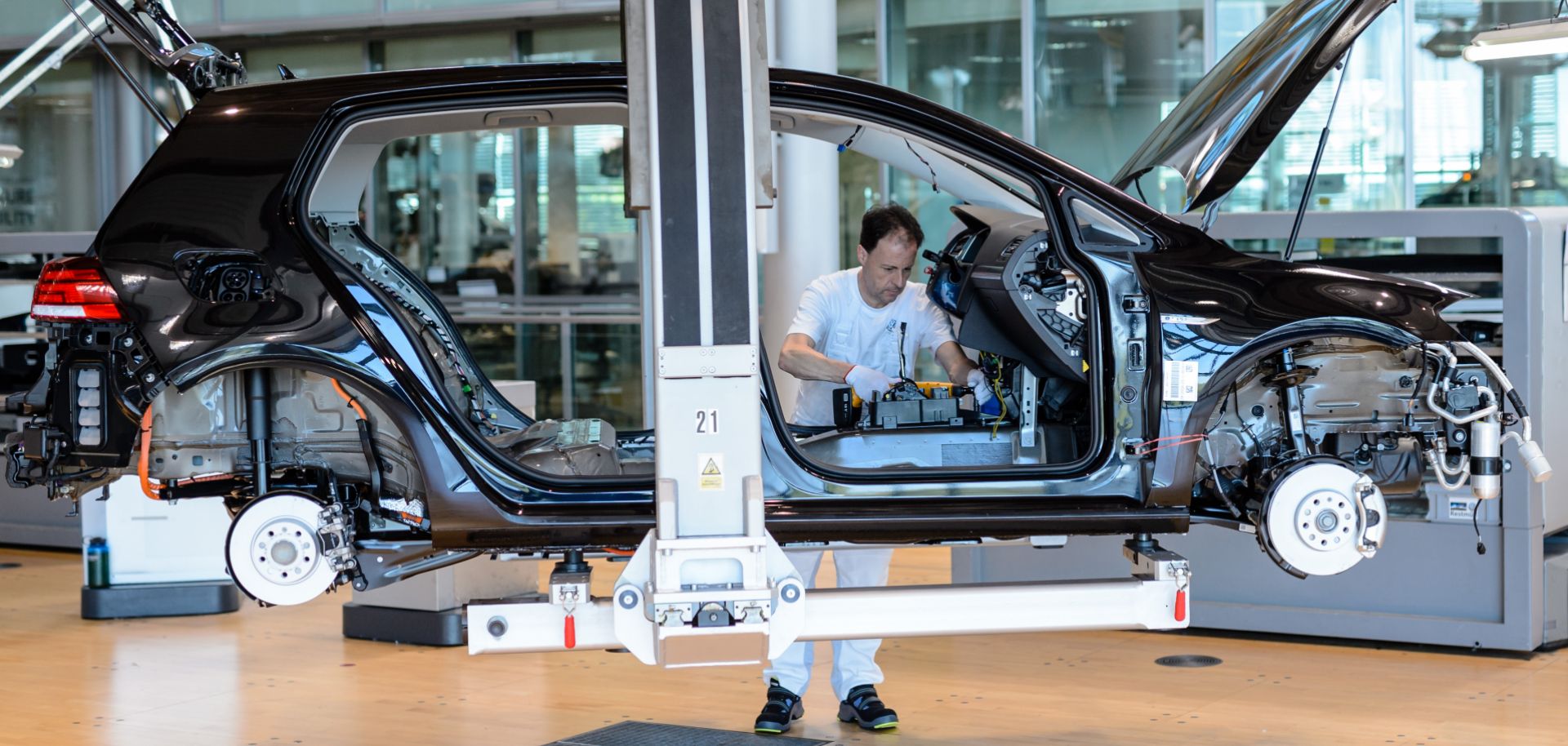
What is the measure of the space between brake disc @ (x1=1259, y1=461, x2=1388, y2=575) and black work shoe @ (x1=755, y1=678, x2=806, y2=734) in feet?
4.88

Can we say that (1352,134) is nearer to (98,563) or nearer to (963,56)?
(963,56)

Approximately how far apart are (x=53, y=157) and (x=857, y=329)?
35.4 ft

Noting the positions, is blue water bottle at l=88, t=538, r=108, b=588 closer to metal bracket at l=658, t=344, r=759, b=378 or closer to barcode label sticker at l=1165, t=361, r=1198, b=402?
metal bracket at l=658, t=344, r=759, b=378

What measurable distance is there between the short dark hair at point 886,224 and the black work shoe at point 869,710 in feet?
4.24

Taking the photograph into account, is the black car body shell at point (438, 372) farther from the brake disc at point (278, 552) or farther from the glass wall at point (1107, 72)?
the glass wall at point (1107, 72)

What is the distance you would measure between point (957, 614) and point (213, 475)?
188 cm

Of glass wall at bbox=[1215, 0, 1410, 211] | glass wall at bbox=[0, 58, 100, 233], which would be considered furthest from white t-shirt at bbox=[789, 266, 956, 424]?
glass wall at bbox=[0, 58, 100, 233]

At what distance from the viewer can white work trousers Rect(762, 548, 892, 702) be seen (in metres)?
4.73

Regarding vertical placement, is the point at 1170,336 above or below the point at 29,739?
above

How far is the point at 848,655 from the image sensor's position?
479 centimetres

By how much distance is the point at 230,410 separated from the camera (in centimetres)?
402

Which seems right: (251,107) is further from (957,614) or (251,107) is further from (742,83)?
(957,614)

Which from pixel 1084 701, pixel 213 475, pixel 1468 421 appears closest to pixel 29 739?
pixel 213 475

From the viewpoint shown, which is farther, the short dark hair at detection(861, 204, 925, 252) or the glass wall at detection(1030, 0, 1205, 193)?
the glass wall at detection(1030, 0, 1205, 193)
